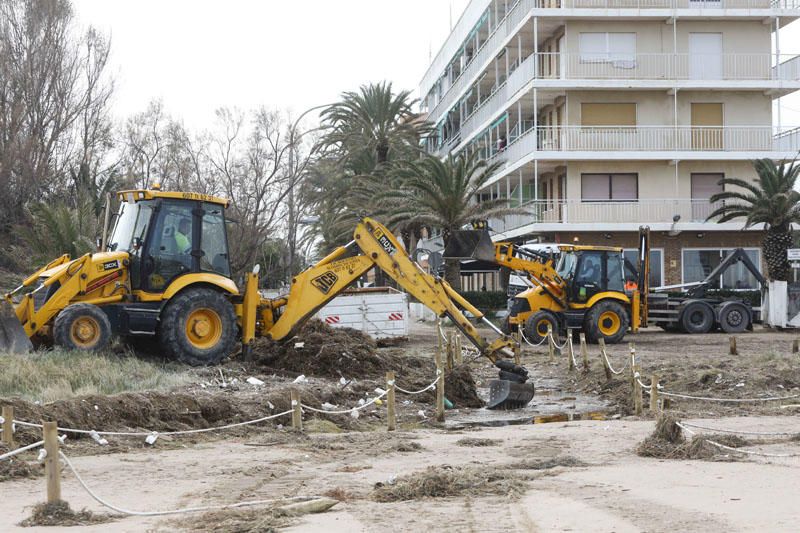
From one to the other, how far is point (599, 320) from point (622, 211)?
52.7 feet

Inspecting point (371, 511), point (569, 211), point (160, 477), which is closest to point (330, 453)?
point (160, 477)

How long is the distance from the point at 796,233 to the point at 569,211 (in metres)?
12.2

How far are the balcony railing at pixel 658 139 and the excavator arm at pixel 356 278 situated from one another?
2776 cm

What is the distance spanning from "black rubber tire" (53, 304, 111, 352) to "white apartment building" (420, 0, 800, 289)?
3003cm

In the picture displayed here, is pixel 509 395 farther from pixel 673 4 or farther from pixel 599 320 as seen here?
pixel 673 4

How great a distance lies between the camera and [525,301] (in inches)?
1264

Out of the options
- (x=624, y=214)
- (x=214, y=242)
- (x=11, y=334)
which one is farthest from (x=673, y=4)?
(x=11, y=334)

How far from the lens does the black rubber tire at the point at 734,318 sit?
3653 cm

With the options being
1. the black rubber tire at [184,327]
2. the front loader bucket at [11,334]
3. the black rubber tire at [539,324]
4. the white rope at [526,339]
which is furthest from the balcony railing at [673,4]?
the front loader bucket at [11,334]

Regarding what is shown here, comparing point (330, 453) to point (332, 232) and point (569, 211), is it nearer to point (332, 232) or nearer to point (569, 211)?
point (569, 211)

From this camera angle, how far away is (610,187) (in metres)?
47.4

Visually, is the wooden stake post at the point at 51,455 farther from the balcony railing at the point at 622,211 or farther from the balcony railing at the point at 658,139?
the balcony railing at the point at 658,139

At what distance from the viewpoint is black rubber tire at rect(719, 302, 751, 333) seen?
36531 mm

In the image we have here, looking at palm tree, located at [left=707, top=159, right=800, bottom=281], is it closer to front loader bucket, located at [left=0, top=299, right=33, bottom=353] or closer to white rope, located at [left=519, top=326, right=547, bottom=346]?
white rope, located at [left=519, top=326, right=547, bottom=346]
